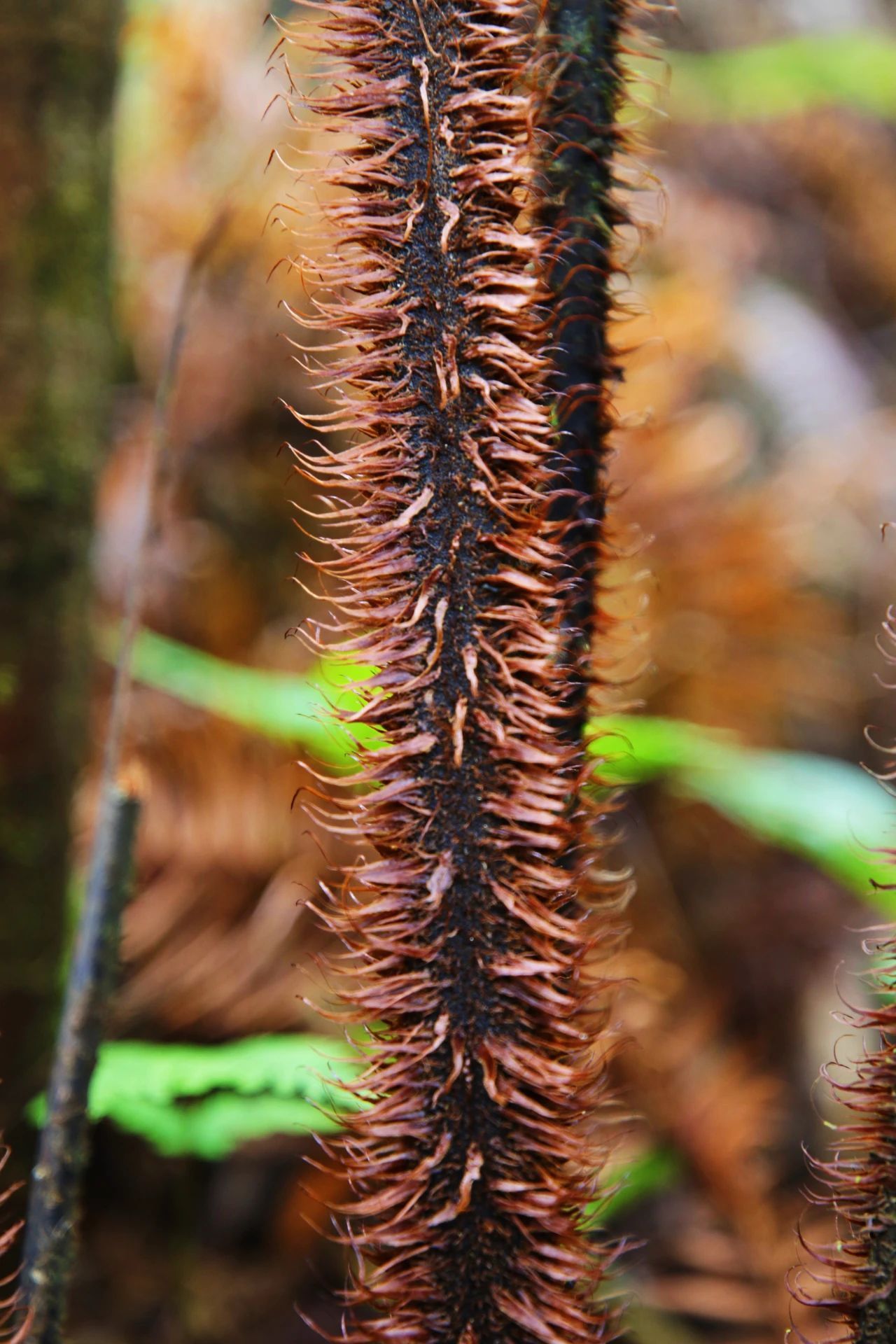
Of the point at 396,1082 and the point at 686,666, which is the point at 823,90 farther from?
the point at 396,1082

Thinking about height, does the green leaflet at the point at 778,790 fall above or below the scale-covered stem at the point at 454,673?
below

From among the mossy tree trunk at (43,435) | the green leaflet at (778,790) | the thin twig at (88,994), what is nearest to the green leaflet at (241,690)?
the mossy tree trunk at (43,435)

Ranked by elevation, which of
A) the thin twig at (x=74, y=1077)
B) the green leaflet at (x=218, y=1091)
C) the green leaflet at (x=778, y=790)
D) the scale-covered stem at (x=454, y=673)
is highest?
the scale-covered stem at (x=454, y=673)

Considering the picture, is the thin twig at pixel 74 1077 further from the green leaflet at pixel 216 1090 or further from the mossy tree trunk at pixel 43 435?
the mossy tree trunk at pixel 43 435

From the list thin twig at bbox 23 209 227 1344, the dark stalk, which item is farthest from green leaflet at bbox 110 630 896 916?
the dark stalk

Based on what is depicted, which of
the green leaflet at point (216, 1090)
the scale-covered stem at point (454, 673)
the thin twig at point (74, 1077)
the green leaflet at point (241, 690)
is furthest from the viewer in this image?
the green leaflet at point (241, 690)

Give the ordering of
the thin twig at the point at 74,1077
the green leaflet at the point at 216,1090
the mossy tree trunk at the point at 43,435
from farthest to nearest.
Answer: the mossy tree trunk at the point at 43,435 → the green leaflet at the point at 216,1090 → the thin twig at the point at 74,1077

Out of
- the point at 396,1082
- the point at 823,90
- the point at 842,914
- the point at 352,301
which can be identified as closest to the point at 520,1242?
the point at 396,1082
